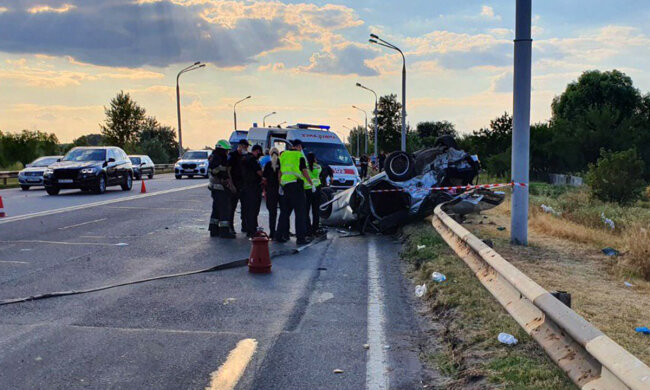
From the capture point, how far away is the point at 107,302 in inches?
255

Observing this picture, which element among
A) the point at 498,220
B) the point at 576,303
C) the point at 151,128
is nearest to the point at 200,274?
the point at 576,303

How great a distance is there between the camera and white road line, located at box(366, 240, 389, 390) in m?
4.33

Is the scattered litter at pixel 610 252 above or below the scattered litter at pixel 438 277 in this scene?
below

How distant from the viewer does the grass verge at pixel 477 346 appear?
3.98 metres

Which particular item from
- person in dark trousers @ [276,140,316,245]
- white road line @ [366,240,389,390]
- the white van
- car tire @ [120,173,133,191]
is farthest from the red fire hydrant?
car tire @ [120,173,133,191]

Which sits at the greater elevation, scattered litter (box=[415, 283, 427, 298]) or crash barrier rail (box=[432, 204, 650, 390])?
crash barrier rail (box=[432, 204, 650, 390])

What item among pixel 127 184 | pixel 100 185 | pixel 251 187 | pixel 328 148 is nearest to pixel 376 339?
pixel 251 187

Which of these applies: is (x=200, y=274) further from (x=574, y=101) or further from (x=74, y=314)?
(x=574, y=101)

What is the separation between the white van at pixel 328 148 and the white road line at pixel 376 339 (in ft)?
37.8

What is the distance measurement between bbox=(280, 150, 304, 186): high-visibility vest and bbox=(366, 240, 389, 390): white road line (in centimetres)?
334

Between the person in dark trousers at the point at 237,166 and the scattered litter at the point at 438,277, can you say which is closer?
the scattered litter at the point at 438,277

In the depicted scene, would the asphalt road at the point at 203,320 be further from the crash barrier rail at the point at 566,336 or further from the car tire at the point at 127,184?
the car tire at the point at 127,184

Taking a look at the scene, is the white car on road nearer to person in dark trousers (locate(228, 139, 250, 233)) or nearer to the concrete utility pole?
person in dark trousers (locate(228, 139, 250, 233))

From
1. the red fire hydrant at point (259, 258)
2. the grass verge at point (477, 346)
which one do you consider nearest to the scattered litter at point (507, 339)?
the grass verge at point (477, 346)
